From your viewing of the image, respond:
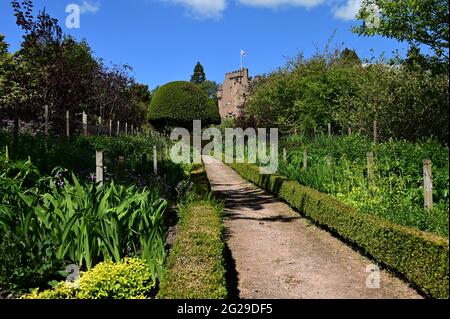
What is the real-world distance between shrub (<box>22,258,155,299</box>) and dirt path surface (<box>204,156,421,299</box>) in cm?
139

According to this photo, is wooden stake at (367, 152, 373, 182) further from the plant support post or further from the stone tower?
the stone tower

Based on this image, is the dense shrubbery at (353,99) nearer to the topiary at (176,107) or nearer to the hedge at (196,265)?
the hedge at (196,265)

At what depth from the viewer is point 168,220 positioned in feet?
25.7

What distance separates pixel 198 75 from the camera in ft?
322

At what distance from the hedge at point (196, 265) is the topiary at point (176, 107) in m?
31.7

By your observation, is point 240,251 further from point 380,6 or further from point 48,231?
point 380,6

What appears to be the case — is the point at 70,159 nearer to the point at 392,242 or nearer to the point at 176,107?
the point at 392,242

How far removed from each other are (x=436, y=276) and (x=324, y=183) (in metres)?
5.22

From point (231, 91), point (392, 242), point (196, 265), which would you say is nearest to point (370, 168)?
point (392, 242)

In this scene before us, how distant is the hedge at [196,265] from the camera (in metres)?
3.80

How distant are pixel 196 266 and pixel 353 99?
1447cm

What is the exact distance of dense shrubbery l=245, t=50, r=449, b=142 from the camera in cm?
1199

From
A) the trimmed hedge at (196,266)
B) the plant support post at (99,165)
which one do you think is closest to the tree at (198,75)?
the plant support post at (99,165)
